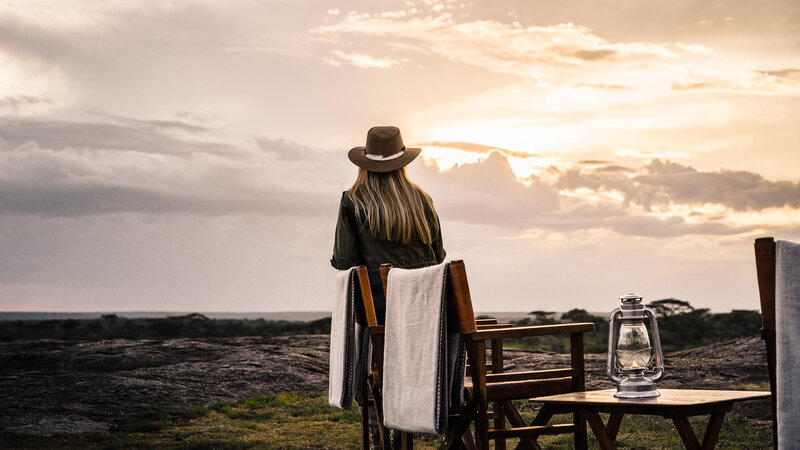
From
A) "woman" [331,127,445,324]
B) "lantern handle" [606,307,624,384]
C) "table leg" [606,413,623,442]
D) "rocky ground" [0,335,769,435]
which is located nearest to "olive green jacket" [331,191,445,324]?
"woman" [331,127,445,324]

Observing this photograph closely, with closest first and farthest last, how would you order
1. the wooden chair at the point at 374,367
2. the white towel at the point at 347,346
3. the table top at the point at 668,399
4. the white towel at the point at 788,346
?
the white towel at the point at 788,346, the table top at the point at 668,399, the wooden chair at the point at 374,367, the white towel at the point at 347,346

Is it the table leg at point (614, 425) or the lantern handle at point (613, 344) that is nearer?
the lantern handle at point (613, 344)

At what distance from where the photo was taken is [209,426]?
875 centimetres

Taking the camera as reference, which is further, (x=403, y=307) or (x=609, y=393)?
(x=403, y=307)

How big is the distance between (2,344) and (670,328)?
45.5ft

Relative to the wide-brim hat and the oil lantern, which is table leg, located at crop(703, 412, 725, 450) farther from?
the wide-brim hat

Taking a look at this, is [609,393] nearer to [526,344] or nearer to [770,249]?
[770,249]

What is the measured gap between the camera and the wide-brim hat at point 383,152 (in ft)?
19.3

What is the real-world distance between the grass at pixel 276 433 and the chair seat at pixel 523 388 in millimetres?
2506

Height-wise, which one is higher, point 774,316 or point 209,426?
point 774,316

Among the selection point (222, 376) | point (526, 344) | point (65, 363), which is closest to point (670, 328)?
point (526, 344)

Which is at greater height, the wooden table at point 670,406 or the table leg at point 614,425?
the wooden table at point 670,406

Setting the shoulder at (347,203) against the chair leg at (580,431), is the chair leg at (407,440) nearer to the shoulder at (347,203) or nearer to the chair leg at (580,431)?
the chair leg at (580,431)

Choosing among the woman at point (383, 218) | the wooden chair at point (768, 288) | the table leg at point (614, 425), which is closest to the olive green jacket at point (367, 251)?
the woman at point (383, 218)
